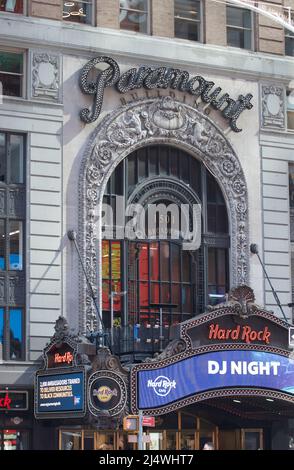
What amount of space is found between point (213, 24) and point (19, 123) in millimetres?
9539

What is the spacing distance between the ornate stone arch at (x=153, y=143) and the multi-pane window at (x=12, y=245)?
2188 millimetres

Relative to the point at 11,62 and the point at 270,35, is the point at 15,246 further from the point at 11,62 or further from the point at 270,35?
the point at 270,35

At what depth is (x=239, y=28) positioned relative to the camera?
146 feet

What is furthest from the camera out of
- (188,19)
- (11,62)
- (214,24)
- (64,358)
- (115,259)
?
(214,24)

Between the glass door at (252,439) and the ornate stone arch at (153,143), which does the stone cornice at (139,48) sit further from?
the glass door at (252,439)

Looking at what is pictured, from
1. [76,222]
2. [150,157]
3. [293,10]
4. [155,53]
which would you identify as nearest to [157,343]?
[76,222]

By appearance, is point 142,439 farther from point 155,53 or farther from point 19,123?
point 155,53

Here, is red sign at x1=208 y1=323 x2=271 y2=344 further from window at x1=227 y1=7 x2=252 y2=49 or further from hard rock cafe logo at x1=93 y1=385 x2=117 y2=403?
window at x1=227 y1=7 x2=252 y2=49

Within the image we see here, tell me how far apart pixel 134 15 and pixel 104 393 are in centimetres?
1575

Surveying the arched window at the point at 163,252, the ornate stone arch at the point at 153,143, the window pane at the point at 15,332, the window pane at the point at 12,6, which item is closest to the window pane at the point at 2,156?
the ornate stone arch at the point at 153,143

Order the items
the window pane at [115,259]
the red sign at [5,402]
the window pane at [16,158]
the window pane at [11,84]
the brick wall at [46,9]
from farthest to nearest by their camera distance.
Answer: the window pane at [115,259]
the brick wall at [46,9]
the window pane at [11,84]
the window pane at [16,158]
the red sign at [5,402]

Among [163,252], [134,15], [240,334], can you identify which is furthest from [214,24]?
[240,334]

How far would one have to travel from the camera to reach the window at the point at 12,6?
39.8 m

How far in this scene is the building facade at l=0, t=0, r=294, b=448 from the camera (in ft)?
127
